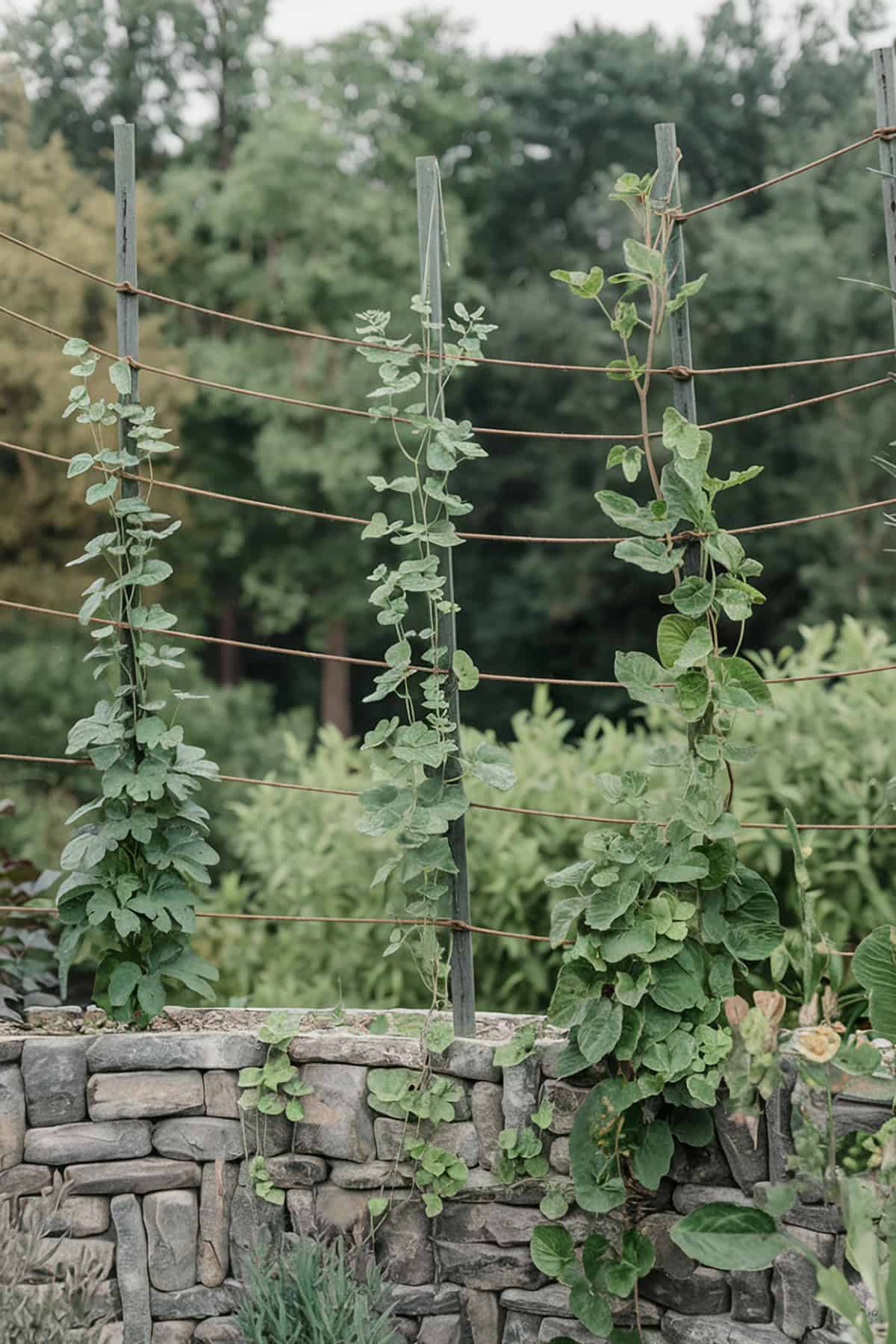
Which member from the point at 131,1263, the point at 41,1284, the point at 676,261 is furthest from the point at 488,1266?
the point at 676,261

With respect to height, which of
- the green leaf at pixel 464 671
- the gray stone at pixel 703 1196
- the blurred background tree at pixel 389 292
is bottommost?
the gray stone at pixel 703 1196

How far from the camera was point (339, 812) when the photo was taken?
372 centimetres

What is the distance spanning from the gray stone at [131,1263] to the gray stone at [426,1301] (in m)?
0.37

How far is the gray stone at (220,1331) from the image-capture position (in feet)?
6.44

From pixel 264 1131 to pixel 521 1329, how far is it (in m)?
0.47

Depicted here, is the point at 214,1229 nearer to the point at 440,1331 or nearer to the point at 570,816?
the point at 440,1331

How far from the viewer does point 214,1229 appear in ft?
6.56

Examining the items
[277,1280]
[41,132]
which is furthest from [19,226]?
[277,1280]

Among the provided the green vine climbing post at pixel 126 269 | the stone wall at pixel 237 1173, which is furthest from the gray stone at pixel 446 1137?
the green vine climbing post at pixel 126 269

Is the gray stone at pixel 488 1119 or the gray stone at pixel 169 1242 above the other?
the gray stone at pixel 488 1119

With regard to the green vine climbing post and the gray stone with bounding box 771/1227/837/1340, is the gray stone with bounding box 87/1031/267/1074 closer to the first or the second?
the green vine climbing post

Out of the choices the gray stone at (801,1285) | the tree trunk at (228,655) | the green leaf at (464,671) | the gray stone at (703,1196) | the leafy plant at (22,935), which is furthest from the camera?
the tree trunk at (228,655)

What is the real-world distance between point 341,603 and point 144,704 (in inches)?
353

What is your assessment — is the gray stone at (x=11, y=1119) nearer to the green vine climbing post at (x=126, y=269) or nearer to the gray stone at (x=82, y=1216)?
the gray stone at (x=82, y=1216)
